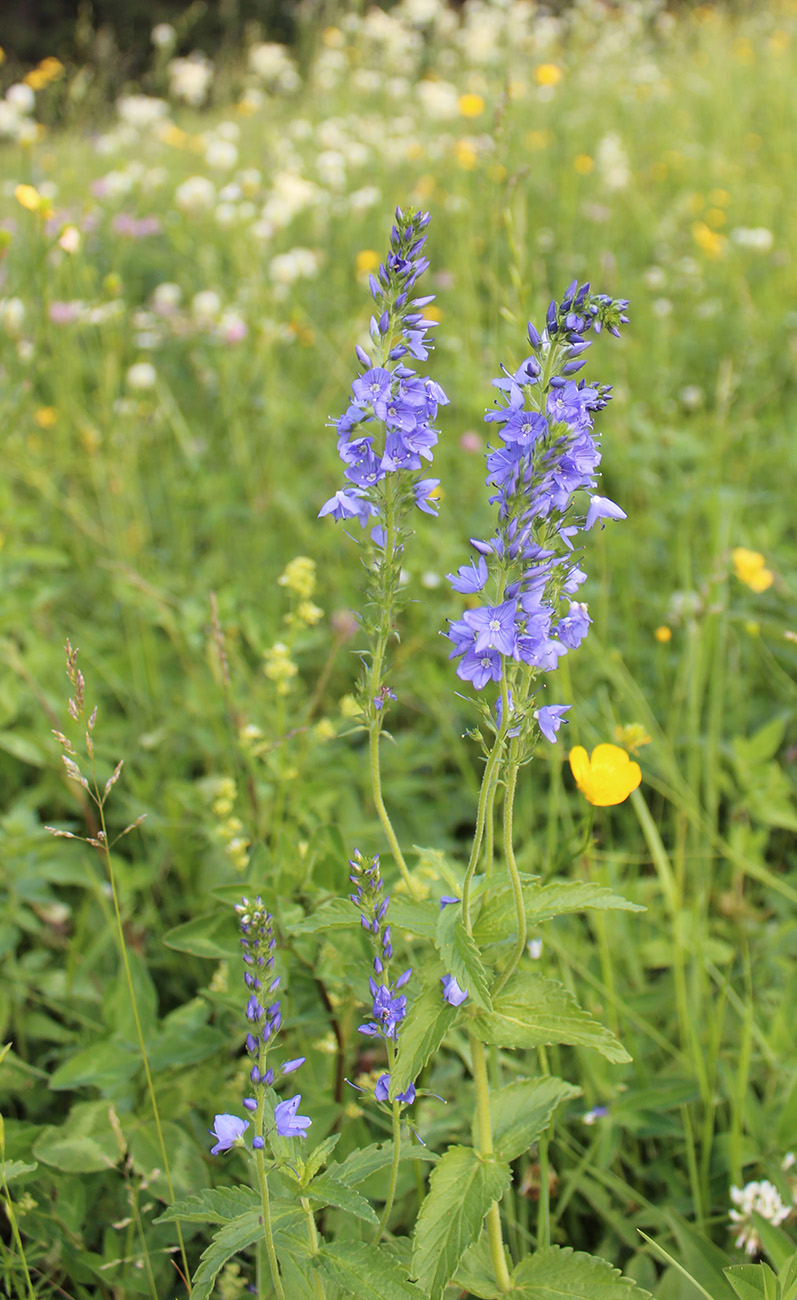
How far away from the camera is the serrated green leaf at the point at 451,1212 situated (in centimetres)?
113

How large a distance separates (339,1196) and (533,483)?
34.8 inches

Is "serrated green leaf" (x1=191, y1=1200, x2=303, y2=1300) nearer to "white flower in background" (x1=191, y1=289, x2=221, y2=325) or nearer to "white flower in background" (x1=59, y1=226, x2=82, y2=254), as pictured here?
"white flower in background" (x1=59, y1=226, x2=82, y2=254)

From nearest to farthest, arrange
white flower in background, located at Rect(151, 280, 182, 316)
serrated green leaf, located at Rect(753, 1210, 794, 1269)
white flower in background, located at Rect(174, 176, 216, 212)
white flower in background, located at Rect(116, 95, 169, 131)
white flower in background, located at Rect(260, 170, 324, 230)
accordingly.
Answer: serrated green leaf, located at Rect(753, 1210, 794, 1269), white flower in background, located at Rect(260, 170, 324, 230), white flower in background, located at Rect(174, 176, 216, 212), white flower in background, located at Rect(151, 280, 182, 316), white flower in background, located at Rect(116, 95, 169, 131)

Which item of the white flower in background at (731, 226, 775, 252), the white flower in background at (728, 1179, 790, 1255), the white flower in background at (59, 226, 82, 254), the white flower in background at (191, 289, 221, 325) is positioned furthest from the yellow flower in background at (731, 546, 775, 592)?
the white flower in background at (731, 226, 775, 252)

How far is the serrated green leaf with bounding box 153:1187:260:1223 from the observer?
113 cm

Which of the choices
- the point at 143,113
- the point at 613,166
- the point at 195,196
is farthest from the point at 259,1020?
the point at 143,113

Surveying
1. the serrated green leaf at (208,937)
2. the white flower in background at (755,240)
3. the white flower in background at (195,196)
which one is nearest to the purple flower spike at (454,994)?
the serrated green leaf at (208,937)

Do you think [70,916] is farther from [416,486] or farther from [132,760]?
[416,486]

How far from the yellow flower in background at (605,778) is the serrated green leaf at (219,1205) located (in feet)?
2.46

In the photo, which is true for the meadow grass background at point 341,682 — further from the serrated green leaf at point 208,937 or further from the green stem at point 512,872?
the green stem at point 512,872

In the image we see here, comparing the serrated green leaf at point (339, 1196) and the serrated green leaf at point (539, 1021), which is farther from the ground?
the serrated green leaf at point (539, 1021)

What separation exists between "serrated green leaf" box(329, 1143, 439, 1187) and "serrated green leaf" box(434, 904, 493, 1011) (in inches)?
10.2

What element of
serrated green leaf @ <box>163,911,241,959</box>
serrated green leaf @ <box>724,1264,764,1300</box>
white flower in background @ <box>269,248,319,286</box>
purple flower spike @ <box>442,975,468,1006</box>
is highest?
white flower in background @ <box>269,248,319,286</box>

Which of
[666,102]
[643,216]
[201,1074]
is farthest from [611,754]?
[666,102]
